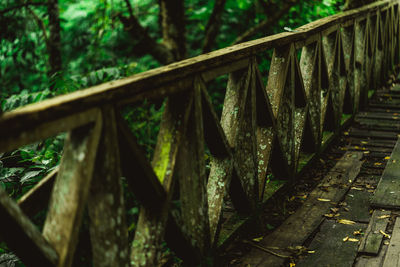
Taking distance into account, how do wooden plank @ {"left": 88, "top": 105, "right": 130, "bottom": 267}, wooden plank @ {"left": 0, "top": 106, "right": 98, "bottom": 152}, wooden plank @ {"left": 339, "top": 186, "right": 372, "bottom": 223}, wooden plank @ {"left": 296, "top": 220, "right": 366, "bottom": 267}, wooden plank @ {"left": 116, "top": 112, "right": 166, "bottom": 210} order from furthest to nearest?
1. wooden plank @ {"left": 339, "top": 186, "right": 372, "bottom": 223}
2. wooden plank @ {"left": 296, "top": 220, "right": 366, "bottom": 267}
3. wooden plank @ {"left": 116, "top": 112, "right": 166, "bottom": 210}
4. wooden plank @ {"left": 88, "top": 105, "right": 130, "bottom": 267}
5. wooden plank @ {"left": 0, "top": 106, "right": 98, "bottom": 152}

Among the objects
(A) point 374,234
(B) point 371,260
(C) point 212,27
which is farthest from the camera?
(C) point 212,27

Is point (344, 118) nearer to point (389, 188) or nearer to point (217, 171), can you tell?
point (389, 188)

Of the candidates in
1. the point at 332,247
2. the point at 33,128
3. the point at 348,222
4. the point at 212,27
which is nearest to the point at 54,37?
the point at 212,27

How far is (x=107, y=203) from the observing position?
172 cm

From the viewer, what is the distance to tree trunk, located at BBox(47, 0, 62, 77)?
6.69 metres

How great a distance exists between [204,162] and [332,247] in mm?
1077

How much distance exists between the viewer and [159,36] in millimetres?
12297

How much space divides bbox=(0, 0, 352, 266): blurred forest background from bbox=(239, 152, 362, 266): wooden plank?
1.17 meters

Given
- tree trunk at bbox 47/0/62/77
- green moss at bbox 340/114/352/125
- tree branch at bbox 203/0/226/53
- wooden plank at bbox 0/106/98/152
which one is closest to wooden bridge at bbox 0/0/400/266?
wooden plank at bbox 0/106/98/152

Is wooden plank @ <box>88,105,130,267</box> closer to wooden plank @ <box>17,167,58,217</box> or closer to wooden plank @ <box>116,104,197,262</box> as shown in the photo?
wooden plank @ <box>116,104,197,262</box>

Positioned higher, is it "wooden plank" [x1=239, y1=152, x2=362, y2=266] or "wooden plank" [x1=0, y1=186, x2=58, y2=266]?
"wooden plank" [x1=0, y1=186, x2=58, y2=266]

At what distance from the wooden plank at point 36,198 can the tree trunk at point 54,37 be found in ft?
15.5

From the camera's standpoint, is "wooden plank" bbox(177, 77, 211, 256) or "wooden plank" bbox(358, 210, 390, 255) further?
"wooden plank" bbox(358, 210, 390, 255)

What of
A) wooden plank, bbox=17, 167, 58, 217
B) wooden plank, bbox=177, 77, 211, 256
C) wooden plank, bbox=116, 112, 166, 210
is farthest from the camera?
wooden plank, bbox=177, 77, 211, 256
